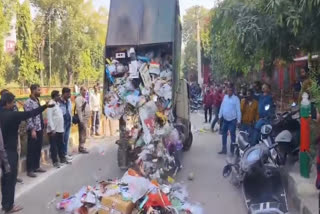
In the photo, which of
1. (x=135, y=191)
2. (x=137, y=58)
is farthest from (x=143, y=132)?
(x=135, y=191)

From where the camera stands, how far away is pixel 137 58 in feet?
23.3

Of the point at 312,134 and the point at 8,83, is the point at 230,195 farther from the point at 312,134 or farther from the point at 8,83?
the point at 8,83

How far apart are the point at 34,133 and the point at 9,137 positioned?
1.84m

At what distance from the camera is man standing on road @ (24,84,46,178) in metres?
7.16

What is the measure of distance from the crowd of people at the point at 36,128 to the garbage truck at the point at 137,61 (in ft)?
4.01

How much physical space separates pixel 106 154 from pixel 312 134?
16.4 feet

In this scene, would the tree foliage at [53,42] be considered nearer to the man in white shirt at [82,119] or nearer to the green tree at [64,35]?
the green tree at [64,35]

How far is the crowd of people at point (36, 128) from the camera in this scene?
5266 millimetres

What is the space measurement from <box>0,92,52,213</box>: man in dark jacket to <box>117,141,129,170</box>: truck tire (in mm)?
2233

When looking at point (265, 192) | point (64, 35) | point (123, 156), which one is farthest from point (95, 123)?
point (64, 35)

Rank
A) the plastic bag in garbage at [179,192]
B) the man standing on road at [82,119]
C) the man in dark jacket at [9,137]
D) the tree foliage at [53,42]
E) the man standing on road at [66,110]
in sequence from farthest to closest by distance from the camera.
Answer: the tree foliage at [53,42], the man standing on road at [82,119], the man standing on road at [66,110], the plastic bag in garbage at [179,192], the man in dark jacket at [9,137]

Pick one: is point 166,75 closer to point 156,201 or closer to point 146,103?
point 146,103

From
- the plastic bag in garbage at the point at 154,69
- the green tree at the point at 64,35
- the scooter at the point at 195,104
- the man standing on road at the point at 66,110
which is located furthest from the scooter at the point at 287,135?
the green tree at the point at 64,35

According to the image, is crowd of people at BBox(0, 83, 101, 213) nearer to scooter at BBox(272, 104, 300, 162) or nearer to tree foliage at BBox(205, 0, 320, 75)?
tree foliage at BBox(205, 0, 320, 75)
